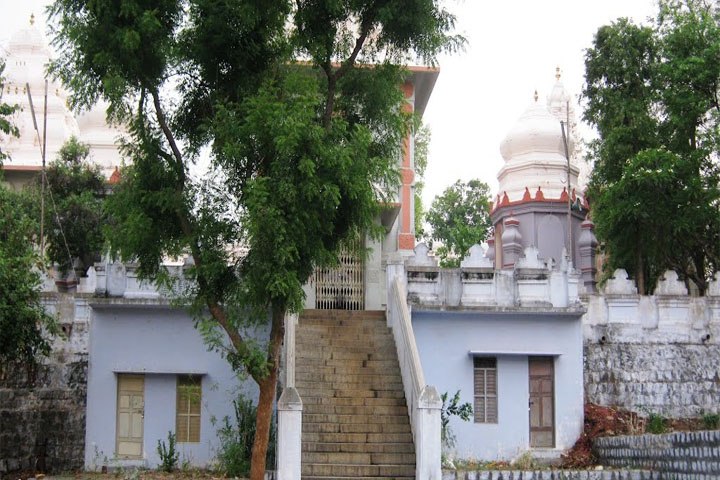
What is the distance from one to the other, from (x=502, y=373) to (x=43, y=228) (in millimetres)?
10972

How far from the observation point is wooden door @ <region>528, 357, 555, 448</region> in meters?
19.5

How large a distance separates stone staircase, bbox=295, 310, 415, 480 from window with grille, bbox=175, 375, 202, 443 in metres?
2.06

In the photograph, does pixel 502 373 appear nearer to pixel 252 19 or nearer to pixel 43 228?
pixel 252 19

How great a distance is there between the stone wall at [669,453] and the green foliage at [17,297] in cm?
969

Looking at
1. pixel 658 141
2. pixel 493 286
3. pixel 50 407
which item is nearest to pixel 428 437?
pixel 493 286

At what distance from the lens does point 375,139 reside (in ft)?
51.8

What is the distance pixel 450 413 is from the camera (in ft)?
61.2

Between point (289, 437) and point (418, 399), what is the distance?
6.75 ft

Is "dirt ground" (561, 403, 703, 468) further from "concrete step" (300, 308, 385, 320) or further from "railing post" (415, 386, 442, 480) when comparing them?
"concrete step" (300, 308, 385, 320)

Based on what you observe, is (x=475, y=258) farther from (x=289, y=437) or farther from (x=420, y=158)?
(x=420, y=158)

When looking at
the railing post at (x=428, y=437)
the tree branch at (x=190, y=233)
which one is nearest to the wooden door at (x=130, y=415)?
the tree branch at (x=190, y=233)

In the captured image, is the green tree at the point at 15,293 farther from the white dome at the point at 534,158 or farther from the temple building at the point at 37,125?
the white dome at the point at 534,158

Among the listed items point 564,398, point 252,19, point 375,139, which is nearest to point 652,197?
point 564,398

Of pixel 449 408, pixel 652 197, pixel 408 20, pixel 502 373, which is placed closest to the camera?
pixel 408 20
